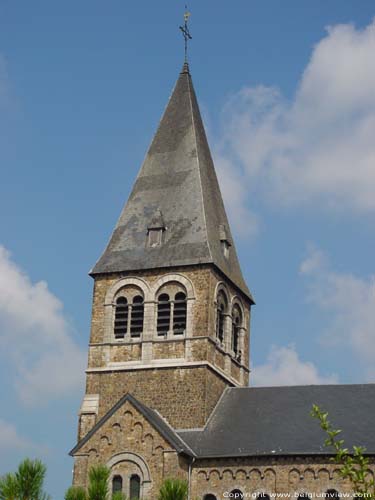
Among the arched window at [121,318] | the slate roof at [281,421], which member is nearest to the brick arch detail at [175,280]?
the arched window at [121,318]

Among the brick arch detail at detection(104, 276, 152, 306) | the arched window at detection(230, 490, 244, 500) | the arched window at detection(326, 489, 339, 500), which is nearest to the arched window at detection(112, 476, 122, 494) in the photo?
the arched window at detection(230, 490, 244, 500)

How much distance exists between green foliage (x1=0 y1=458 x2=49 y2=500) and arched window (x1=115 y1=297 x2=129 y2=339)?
25.3 m

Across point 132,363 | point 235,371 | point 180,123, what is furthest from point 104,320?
point 180,123

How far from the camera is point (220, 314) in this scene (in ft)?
132

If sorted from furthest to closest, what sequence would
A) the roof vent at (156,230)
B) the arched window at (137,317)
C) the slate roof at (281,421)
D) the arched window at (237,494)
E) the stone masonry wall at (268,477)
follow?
the roof vent at (156,230)
the arched window at (137,317)
the slate roof at (281,421)
the arched window at (237,494)
the stone masonry wall at (268,477)

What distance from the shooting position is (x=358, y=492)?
1195 centimetres

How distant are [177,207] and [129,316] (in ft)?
17.1

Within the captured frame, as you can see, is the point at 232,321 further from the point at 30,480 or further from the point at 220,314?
the point at 30,480

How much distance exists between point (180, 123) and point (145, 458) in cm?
1618

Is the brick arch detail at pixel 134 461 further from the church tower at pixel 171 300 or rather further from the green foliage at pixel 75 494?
the green foliage at pixel 75 494

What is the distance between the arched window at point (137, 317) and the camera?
39.3 meters

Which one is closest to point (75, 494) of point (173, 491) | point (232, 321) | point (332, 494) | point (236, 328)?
point (173, 491)

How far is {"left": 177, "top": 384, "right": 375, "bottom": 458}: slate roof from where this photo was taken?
34125mm

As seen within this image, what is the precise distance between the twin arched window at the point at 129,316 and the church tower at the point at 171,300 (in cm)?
4
